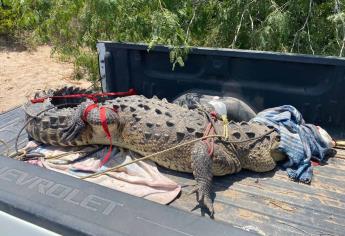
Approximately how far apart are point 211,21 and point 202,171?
2.28 meters

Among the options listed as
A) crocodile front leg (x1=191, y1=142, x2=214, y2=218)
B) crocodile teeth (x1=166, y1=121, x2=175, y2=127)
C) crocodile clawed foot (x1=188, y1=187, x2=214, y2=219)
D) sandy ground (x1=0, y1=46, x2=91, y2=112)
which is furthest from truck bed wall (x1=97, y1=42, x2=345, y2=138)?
sandy ground (x1=0, y1=46, x2=91, y2=112)

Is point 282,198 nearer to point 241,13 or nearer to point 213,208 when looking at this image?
point 213,208

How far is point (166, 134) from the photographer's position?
8.64ft

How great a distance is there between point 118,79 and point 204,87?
32.3 inches

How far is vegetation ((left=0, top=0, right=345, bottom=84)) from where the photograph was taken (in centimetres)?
352

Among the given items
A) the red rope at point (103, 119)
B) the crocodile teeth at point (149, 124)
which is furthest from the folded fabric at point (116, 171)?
the crocodile teeth at point (149, 124)

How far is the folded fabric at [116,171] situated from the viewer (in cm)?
236

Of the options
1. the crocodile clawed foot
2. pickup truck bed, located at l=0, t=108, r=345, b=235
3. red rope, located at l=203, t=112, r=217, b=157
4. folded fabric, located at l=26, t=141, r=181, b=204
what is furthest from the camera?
red rope, located at l=203, t=112, r=217, b=157

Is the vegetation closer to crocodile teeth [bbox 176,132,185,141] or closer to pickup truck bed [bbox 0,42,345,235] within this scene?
pickup truck bed [bbox 0,42,345,235]

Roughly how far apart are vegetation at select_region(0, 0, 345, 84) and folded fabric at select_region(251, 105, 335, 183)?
3.35 feet

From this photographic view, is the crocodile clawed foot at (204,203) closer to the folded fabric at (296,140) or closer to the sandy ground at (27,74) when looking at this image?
the folded fabric at (296,140)

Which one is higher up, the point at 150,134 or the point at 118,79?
the point at 118,79

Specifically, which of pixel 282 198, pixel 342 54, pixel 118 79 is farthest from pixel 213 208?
pixel 342 54

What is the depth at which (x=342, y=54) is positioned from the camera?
140 inches
